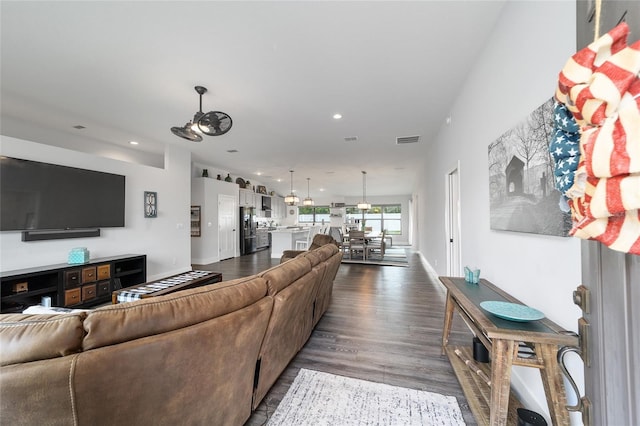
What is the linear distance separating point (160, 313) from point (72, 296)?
12.2 feet

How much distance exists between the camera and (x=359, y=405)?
5.50 ft

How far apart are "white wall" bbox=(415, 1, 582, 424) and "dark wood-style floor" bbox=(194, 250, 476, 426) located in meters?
0.64

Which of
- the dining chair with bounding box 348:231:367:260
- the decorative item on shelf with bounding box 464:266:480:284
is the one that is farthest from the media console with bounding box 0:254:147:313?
the dining chair with bounding box 348:231:367:260

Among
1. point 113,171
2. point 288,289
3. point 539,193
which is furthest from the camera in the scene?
point 113,171

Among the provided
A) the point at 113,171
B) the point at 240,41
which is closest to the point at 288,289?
the point at 240,41

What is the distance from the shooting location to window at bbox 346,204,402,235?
12898 mm

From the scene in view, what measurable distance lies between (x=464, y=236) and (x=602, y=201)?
8.56 feet

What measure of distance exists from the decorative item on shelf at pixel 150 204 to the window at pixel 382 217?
30.5ft

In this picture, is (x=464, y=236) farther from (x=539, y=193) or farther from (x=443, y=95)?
(x=443, y=95)

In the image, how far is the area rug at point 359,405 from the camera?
156 centimetres

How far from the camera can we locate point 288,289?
1.64 m

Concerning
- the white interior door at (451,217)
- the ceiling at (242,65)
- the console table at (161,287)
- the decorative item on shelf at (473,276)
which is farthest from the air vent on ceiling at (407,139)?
the console table at (161,287)

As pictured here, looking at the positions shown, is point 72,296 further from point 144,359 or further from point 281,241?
point 281,241

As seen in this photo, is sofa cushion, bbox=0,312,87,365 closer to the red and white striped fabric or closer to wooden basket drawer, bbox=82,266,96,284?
the red and white striped fabric
